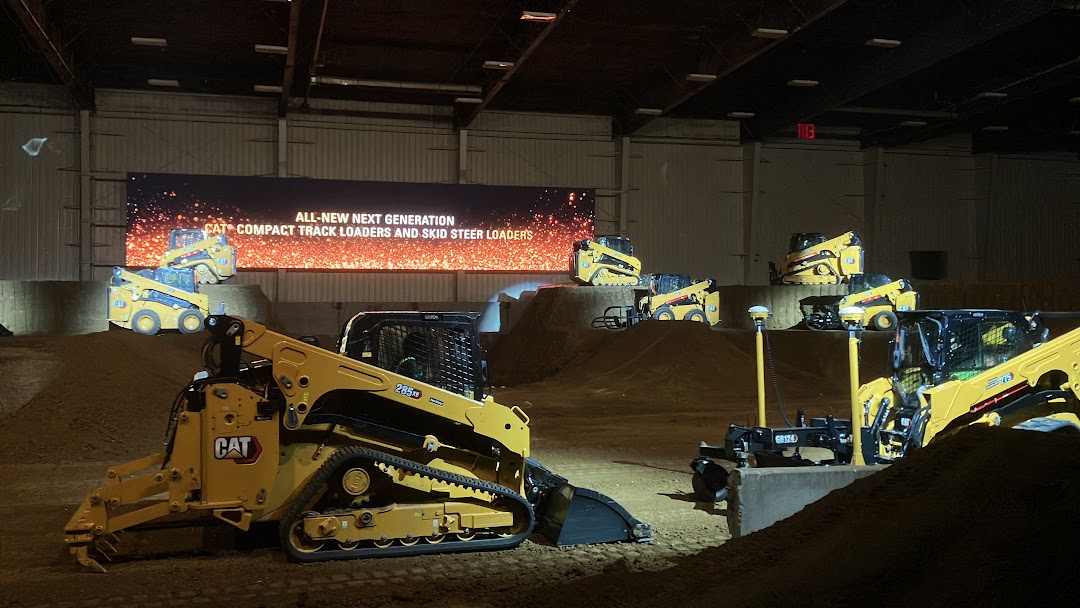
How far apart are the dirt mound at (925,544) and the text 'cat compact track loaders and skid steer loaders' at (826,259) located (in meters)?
24.6

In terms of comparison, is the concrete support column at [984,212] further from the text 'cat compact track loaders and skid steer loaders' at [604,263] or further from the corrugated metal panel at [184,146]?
the corrugated metal panel at [184,146]

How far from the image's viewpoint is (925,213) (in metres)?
34.9

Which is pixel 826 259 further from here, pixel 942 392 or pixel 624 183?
pixel 942 392

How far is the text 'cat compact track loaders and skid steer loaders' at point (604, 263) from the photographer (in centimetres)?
2809

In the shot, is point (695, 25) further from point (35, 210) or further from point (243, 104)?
point (35, 210)

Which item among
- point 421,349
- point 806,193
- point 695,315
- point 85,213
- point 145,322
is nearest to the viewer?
point 421,349

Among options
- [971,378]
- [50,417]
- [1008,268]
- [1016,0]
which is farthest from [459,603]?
[1008,268]

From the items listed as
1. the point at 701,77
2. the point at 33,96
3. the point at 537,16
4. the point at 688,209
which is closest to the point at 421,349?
the point at 537,16

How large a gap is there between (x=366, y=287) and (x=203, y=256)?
19.9 feet

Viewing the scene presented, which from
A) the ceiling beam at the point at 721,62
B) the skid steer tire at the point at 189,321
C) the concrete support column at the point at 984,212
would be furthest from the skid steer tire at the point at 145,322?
the concrete support column at the point at 984,212

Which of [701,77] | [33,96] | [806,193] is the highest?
[701,77]

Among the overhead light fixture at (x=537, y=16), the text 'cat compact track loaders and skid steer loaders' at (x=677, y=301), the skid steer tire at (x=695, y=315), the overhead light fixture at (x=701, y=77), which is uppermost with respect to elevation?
the overhead light fixture at (x=537, y=16)

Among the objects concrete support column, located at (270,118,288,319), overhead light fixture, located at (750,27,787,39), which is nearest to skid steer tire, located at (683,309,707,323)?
overhead light fixture, located at (750,27,787,39)

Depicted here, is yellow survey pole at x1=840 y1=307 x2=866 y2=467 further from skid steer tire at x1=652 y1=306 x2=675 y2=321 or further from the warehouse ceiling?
skid steer tire at x1=652 y1=306 x2=675 y2=321
